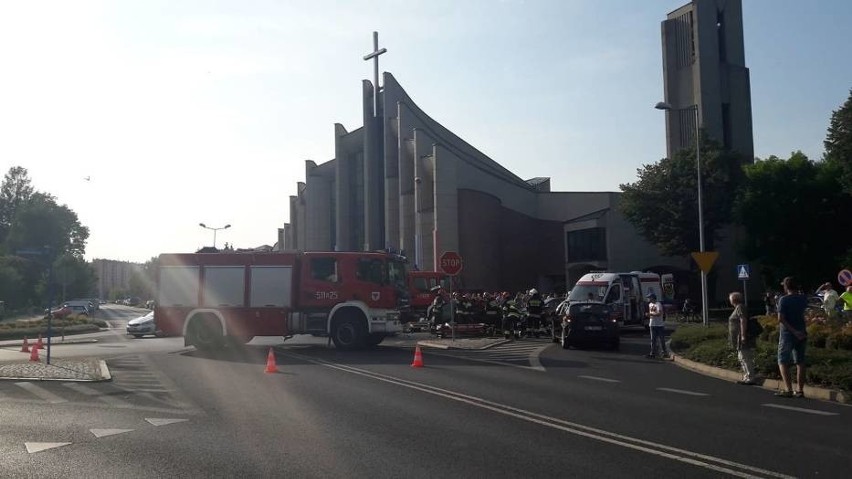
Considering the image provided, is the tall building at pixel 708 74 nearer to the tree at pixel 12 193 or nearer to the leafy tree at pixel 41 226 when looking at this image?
the leafy tree at pixel 41 226

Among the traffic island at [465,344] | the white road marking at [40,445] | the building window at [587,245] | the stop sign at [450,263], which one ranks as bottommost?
the white road marking at [40,445]

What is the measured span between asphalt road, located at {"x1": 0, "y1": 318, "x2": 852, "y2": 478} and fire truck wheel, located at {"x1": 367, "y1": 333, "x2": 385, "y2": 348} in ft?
19.6

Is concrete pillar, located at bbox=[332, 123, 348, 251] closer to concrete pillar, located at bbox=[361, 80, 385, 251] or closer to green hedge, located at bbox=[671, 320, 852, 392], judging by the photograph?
concrete pillar, located at bbox=[361, 80, 385, 251]

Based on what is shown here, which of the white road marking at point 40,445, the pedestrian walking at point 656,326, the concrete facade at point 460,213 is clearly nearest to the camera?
the white road marking at point 40,445

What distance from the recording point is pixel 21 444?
8.78m

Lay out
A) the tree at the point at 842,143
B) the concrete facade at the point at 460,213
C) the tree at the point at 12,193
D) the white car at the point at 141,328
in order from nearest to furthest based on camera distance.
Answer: the white car at the point at 141,328, the tree at the point at 842,143, the concrete facade at the point at 460,213, the tree at the point at 12,193

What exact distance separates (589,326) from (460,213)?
136 feet

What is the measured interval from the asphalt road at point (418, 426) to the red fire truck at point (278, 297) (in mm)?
5534

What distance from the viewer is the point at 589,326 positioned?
74.6ft

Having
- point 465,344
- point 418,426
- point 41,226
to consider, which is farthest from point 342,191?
point 418,426

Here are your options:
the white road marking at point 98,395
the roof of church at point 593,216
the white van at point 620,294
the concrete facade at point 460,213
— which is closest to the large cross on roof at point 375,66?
the concrete facade at point 460,213

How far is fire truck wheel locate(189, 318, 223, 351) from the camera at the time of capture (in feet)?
73.8

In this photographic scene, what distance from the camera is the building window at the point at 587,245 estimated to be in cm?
6057

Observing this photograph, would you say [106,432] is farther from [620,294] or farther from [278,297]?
A: [620,294]
